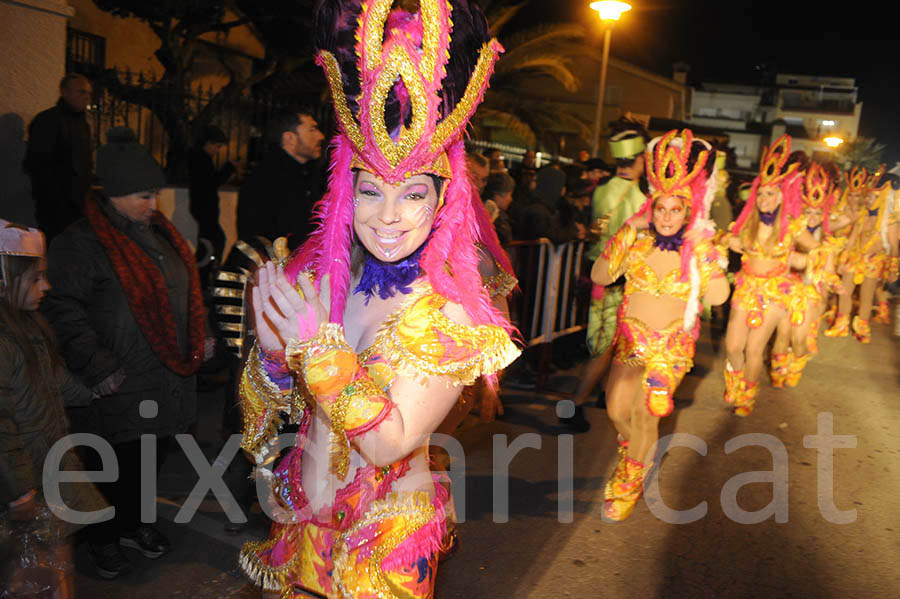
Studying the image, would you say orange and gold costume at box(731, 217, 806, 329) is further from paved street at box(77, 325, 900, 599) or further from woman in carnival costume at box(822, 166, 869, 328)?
woman in carnival costume at box(822, 166, 869, 328)

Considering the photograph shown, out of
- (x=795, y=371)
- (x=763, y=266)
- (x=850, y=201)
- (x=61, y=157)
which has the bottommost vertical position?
(x=795, y=371)

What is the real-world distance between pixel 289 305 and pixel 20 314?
161 cm

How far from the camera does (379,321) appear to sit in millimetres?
2305

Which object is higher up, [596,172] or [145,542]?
[596,172]

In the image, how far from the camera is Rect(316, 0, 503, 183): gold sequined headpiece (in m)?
2.11

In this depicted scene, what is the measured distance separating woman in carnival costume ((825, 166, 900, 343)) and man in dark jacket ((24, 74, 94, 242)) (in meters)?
11.7

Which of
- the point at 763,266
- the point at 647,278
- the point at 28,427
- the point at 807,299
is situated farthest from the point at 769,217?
the point at 28,427

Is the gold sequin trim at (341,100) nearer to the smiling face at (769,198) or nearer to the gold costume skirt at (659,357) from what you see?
the gold costume skirt at (659,357)

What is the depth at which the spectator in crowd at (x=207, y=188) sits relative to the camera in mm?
7164

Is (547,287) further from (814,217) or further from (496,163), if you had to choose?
(814,217)

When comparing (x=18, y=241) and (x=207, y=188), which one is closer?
(x=18, y=241)

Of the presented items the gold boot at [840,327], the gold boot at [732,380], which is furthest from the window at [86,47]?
the gold boot at [840,327]

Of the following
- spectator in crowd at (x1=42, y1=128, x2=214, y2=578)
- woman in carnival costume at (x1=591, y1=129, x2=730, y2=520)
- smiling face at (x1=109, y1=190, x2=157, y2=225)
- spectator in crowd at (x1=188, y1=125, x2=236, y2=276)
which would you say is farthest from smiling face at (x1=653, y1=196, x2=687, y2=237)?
spectator in crowd at (x1=188, y1=125, x2=236, y2=276)

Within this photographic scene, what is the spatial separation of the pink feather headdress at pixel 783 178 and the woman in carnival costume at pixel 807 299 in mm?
595
